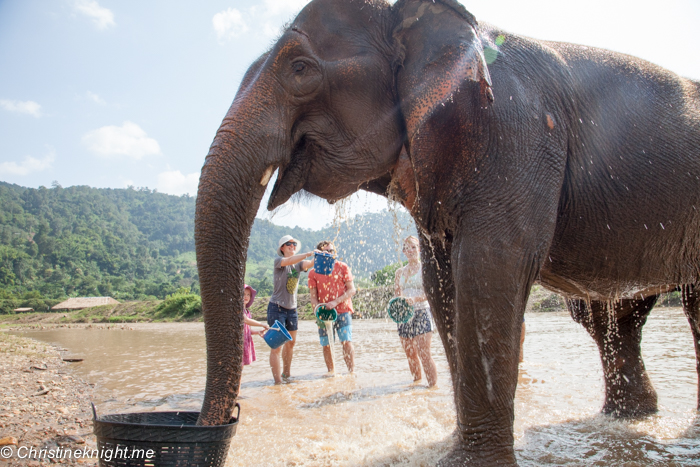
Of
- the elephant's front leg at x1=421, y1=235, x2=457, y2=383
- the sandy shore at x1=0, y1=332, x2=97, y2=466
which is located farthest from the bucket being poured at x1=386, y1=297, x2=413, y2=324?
the sandy shore at x1=0, y1=332, x2=97, y2=466

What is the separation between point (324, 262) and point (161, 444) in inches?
167

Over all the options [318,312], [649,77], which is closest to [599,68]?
[649,77]

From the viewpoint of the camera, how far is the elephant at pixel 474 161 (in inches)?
83.4

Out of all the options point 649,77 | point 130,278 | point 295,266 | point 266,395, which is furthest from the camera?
point 130,278

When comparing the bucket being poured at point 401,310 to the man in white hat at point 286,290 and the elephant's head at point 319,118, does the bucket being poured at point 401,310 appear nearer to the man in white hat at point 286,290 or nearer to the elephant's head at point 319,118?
the man in white hat at point 286,290

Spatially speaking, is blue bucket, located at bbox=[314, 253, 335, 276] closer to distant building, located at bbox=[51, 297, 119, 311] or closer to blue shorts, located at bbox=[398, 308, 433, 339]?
blue shorts, located at bbox=[398, 308, 433, 339]

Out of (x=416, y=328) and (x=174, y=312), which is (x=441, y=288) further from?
(x=174, y=312)

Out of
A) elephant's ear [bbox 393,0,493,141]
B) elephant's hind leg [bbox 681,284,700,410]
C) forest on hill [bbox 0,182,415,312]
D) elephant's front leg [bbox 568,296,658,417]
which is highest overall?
forest on hill [bbox 0,182,415,312]

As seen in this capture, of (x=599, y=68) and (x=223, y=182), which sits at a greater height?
(x=599, y=68)

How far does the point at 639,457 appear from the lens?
2.92 metres

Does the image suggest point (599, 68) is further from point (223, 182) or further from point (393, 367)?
point (393, 367)

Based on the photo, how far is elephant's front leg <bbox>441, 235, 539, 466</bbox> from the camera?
2.12 metres

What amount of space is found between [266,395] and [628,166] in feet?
15.6

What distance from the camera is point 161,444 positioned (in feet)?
6.49
